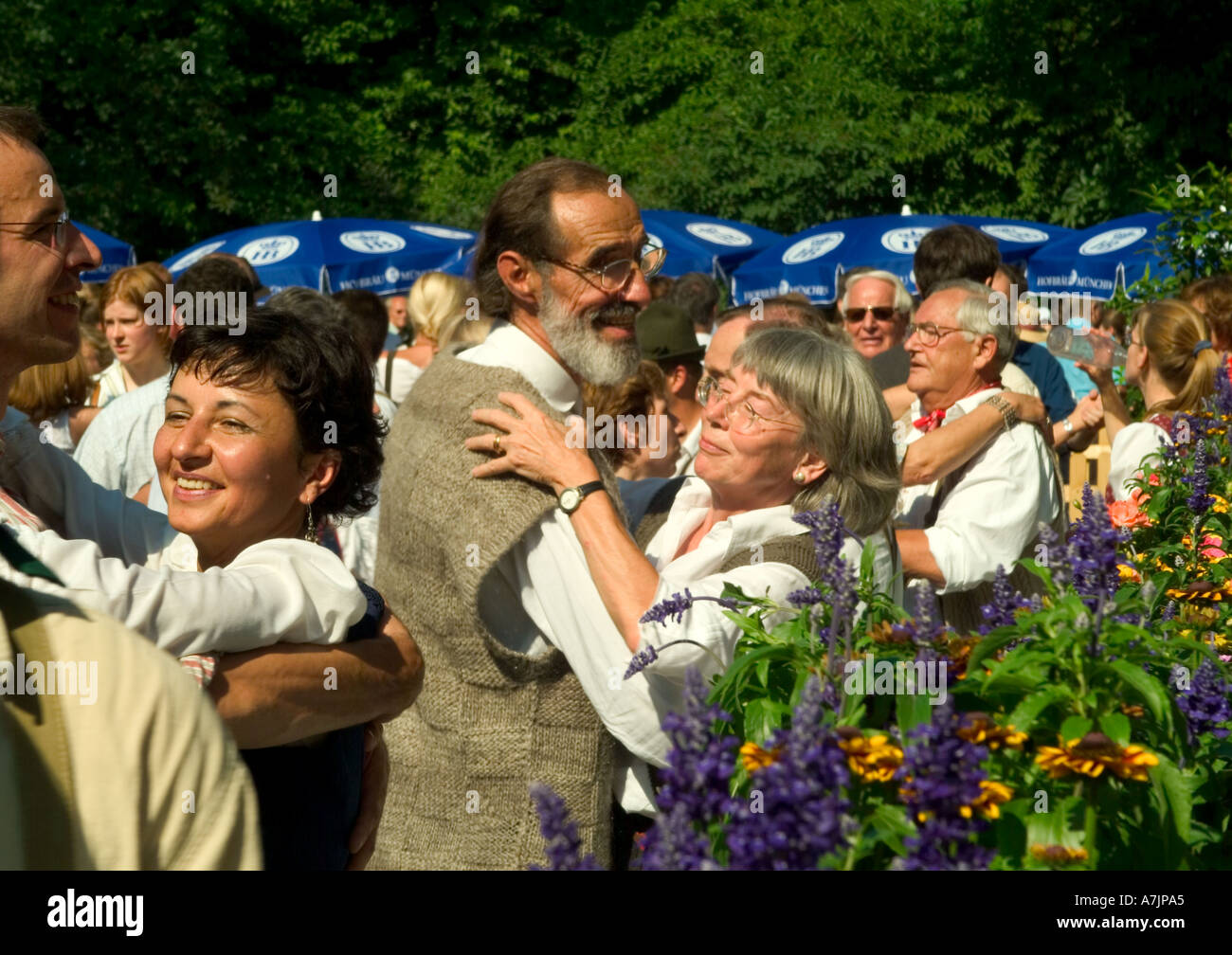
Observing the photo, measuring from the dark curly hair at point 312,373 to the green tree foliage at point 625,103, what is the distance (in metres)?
17.2

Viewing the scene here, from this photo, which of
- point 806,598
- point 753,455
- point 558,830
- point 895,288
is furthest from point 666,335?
point 558,830

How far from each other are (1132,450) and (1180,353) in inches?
24.6

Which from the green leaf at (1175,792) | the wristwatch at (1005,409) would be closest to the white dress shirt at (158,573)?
the green leaf at (1175,792)

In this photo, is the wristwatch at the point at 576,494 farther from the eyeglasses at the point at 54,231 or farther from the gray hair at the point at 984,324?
the gray hair at the point at 984,324

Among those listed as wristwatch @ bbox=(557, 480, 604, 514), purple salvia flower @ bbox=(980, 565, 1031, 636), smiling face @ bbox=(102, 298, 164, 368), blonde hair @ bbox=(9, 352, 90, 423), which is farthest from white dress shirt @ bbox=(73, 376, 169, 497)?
purple salvia flower @ bbox=(980, 565, 1031, 636)

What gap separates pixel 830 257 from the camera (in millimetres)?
12672

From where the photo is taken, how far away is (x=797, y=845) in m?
1.38

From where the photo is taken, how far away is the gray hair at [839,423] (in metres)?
3.23

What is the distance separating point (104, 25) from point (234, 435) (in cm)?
2332

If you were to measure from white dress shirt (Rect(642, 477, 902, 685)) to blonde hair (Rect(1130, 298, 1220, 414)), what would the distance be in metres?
2.75

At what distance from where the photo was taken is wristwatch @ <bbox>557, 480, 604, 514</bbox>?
2965 millimetres
